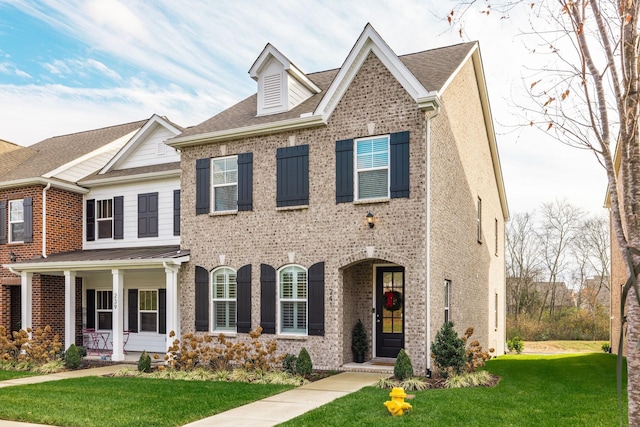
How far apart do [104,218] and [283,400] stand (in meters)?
11.7

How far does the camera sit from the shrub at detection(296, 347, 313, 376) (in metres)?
12.8

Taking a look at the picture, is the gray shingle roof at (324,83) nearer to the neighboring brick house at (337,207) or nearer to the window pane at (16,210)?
the neighboring brick house at (337,207)

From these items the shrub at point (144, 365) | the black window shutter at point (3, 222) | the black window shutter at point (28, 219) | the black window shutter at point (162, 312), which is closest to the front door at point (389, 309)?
the shrub at point (144, 365)

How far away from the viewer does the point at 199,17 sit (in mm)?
11367

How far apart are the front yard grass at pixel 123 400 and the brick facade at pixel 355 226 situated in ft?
10.1

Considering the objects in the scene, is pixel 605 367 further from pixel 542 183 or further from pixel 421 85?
pixel 542 183

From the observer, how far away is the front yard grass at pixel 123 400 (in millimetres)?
8898

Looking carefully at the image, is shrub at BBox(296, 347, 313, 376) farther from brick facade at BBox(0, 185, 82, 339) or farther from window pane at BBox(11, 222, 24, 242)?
window pane at BBox(11, 222, 24, 242)

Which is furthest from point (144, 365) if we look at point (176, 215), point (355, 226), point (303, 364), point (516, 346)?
point (516, 346)

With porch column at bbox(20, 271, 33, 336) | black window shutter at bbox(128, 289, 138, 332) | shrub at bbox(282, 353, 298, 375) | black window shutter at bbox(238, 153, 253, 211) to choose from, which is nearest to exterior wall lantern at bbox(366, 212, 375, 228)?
black window shutter at bbox(238, 153, 253, 211)

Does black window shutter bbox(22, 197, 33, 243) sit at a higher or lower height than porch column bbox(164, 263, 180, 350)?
higher

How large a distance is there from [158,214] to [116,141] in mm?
4793

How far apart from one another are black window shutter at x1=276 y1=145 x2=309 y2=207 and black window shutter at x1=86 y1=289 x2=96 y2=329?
9.37m

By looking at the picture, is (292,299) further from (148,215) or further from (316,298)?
(148,215)
